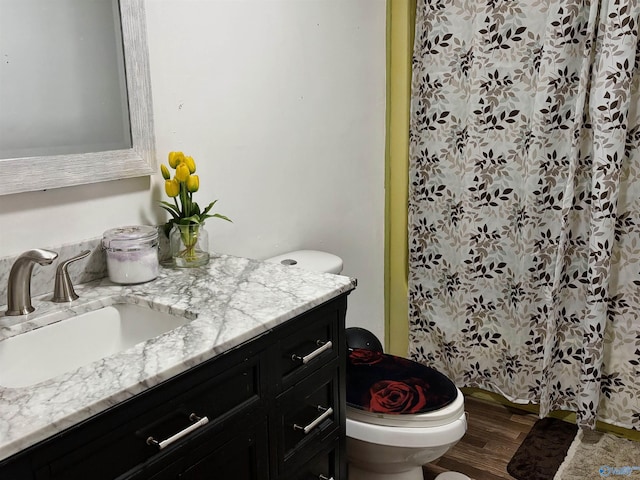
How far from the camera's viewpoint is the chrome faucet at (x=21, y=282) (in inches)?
48.1

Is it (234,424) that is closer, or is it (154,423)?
(154,423)

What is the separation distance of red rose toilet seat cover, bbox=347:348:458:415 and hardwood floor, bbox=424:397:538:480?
1.58 ft

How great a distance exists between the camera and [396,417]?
1682mm

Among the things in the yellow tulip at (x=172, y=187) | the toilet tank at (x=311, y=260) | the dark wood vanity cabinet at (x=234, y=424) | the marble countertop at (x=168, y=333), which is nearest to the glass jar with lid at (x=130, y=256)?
the marble countertop at (x=168, y=333)

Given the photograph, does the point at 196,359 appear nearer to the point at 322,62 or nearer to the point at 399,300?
the point at 322,62

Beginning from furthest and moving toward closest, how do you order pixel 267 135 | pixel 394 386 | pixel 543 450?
pixel 543 450 < pixel 267 135 < pixel 394 386

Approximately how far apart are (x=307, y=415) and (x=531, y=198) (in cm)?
132

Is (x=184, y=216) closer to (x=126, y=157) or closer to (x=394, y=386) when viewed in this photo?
(x=126, y=157)

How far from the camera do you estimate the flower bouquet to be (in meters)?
1.54

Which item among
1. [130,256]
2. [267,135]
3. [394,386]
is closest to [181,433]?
[130,256]

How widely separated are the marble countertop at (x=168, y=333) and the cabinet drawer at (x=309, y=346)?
5 centimetres

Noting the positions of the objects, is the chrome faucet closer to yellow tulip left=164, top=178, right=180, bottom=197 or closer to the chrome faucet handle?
the chrome faucet handle

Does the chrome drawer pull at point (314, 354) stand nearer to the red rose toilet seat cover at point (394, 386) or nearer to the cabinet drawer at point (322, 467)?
the cabinet drawer at point (322, 467)

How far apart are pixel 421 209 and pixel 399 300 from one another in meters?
0.43
